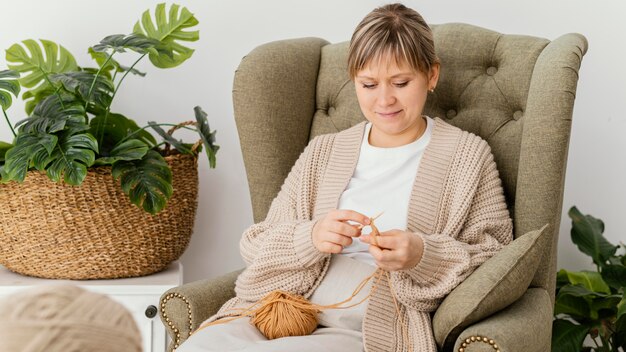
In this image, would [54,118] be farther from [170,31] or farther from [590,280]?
[590,280]

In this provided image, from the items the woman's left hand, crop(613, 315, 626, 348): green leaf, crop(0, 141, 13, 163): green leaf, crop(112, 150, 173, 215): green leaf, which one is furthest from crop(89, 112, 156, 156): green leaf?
crop(613, 315, 626, 348): green leaf

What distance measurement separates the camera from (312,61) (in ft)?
7.44

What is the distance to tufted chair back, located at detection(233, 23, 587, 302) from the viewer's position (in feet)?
6.01

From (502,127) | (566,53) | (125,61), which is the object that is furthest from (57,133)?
(566,53)

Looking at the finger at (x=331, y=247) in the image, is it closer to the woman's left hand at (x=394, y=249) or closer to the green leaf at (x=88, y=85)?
the woman's left hand at (x=394, y=249)

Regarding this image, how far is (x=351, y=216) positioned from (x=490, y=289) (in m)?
0.30

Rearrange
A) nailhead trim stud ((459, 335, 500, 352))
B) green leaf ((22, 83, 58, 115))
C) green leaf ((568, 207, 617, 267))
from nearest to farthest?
nailhead trim stud ((459, 335, 500, 352)), green leaf ((22, 83, 58, 115)), green leaf ((568, 207, 617, 267))

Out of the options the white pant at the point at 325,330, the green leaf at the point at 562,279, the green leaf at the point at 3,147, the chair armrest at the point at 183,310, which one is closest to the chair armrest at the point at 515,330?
the white pant at the point at 325,330

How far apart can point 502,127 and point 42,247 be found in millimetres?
1221

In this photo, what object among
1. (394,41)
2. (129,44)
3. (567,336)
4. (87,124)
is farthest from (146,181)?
(567,336)

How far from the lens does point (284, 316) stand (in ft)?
5.63

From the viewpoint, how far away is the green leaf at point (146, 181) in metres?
2.18

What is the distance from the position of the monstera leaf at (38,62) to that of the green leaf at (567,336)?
1.53 metres

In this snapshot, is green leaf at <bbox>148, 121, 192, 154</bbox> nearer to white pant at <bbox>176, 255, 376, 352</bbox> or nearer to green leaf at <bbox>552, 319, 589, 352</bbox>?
white pant at <bbox>176, 255, 376, 352</bbox>
